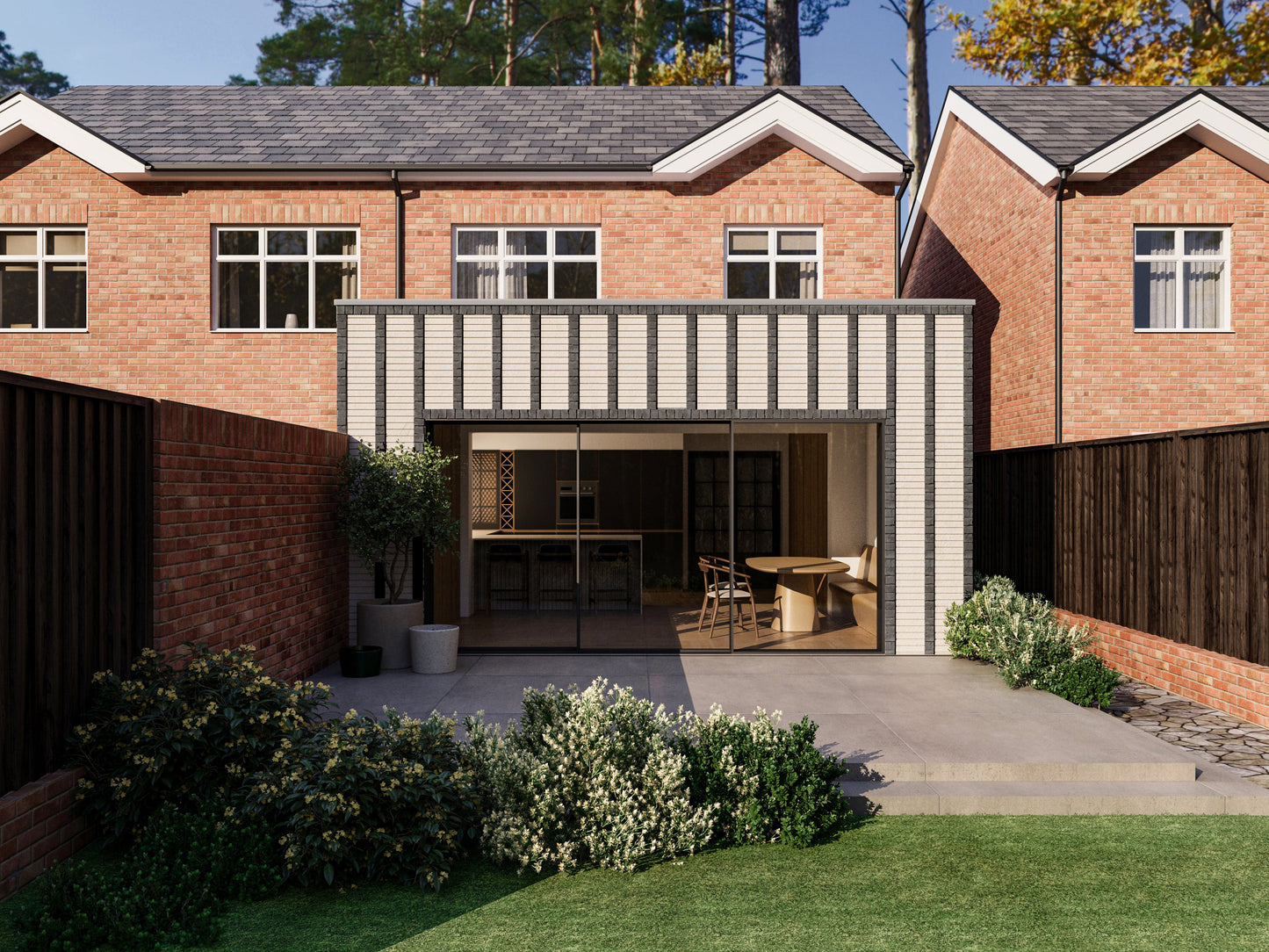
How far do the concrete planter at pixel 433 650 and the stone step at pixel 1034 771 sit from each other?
173 inches

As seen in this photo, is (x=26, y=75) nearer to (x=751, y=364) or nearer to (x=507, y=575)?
(x=507, y=575)

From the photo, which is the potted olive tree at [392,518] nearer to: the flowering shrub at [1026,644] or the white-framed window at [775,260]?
the white-framed window at [775,260]

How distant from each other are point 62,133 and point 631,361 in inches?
316

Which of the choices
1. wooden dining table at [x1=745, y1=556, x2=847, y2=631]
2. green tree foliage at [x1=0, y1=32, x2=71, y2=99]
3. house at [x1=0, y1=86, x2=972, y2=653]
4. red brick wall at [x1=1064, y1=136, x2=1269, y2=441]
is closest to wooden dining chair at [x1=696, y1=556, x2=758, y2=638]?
house at [x1=0, y1=86, x2=972, y2=653]

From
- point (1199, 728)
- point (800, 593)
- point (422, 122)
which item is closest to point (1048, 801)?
point (1199, 728)

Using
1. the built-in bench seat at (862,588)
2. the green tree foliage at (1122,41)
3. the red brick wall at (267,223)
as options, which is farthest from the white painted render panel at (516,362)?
the green tree foliage at (1122,41)

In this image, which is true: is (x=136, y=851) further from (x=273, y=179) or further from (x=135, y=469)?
(x=273, y=179)

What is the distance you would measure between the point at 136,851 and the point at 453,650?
14.4ft

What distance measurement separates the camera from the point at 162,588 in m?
5.36

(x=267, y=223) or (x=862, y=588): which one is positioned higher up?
(x=267, y=223)

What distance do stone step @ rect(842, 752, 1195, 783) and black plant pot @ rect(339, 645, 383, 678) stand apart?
4.82m

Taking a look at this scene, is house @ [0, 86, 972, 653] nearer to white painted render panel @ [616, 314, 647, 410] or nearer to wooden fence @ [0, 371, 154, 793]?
white painted render panel @ [616, 314, 647, 410]

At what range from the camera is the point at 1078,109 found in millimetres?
12328

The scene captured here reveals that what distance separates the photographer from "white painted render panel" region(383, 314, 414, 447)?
922cm
